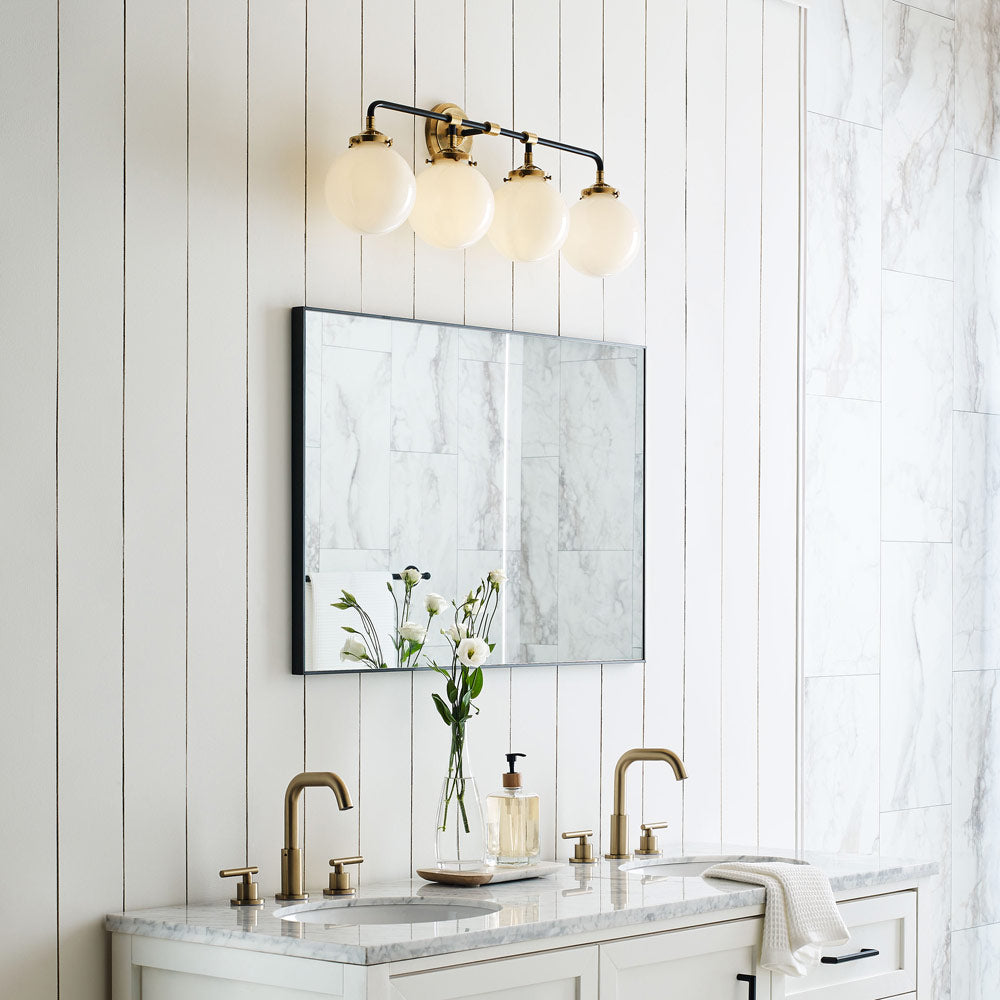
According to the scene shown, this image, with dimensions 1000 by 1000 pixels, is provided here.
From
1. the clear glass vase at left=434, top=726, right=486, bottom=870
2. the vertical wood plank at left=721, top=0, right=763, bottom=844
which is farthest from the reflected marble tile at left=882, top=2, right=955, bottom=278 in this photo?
the clear glass vase at left=434, top=726, right=486, bottom=870

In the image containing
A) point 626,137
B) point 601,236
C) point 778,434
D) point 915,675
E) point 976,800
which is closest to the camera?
point 601,236

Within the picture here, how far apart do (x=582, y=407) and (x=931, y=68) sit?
4.15 feet

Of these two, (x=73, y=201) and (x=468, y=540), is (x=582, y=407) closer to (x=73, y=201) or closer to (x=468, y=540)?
(x=468, y=540)

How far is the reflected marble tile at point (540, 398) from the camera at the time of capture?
2.44m

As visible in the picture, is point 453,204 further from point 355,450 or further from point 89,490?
point 89,490

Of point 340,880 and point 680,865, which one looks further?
point 680,865

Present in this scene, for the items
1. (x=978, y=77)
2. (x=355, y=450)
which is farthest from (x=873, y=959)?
(x=978, y=77)

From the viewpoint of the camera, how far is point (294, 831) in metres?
2.03

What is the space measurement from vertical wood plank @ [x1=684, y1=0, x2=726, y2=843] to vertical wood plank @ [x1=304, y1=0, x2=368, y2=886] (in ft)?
2.40

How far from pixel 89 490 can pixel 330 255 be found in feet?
1.70

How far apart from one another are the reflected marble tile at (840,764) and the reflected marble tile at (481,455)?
0.85m

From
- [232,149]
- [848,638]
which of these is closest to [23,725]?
[232,149]

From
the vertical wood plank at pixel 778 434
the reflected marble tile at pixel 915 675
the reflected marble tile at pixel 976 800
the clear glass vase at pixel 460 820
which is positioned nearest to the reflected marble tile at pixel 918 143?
the vertical wood plank at pixel 778 434

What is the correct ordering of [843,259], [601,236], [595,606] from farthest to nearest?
[843,259]
[595,606]
[601,236]
